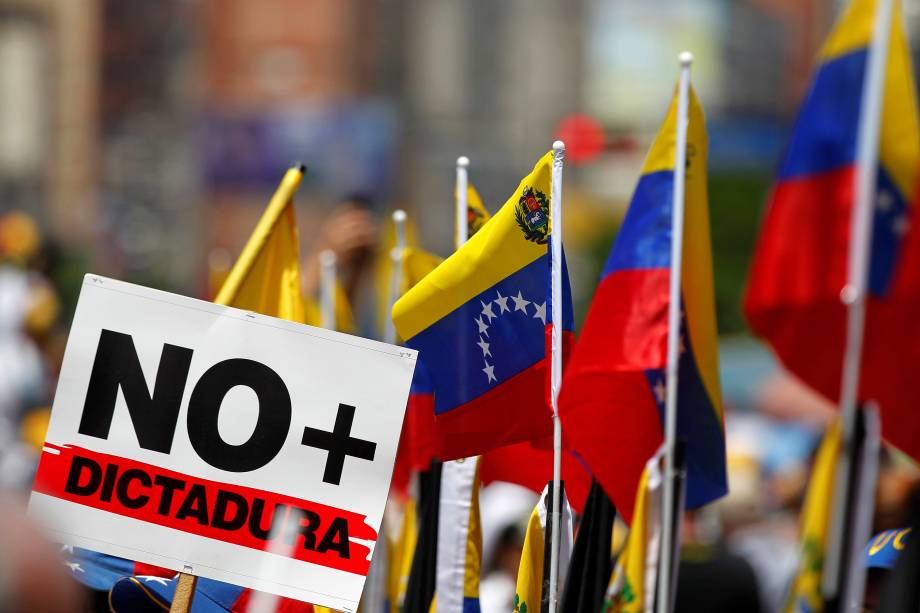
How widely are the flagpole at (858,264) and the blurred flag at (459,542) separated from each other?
110cm

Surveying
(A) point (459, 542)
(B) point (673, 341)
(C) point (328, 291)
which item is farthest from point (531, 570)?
(C) point (328, 291)

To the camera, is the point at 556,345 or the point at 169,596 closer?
the point at 556,345

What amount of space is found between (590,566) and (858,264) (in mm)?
1013

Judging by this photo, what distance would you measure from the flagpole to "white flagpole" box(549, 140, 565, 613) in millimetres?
628

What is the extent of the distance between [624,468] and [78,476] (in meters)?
1.37

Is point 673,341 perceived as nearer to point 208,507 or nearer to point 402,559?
point 208,507

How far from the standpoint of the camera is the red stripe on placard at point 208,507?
13.0 ft

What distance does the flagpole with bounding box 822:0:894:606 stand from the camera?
12.7ft

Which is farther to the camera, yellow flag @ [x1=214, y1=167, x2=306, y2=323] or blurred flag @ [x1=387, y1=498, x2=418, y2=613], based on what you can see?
blurred flag @ [x1=387, y1=498, x2=418, y2=613]

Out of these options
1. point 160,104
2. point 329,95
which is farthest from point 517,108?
point 160,104

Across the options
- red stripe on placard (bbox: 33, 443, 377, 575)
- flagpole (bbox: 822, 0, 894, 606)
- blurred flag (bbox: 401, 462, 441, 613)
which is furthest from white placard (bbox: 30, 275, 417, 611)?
flagpole (bbox: 822, 0, 894, 606)

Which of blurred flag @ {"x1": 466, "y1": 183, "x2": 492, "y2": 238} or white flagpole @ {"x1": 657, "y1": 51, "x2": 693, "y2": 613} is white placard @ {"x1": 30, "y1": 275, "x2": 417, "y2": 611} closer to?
white flagpole @ {"x1": 657, "y1": 51, "x2": 693, "y2": 613}

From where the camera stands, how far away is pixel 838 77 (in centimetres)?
441

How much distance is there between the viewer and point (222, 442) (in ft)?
13.3
